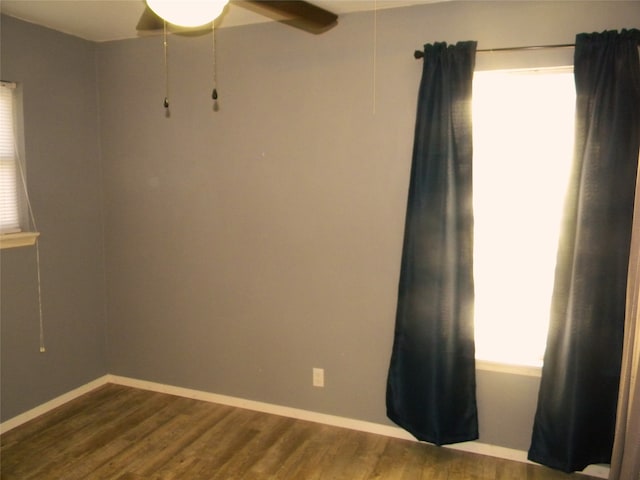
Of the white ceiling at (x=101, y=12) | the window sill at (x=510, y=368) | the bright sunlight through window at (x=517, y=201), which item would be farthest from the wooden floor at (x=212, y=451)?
the white ceiling at (x=101, y=12)

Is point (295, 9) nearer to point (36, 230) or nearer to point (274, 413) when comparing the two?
point (36, 230)

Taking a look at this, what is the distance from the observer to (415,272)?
2.64 m

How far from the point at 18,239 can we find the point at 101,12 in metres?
1.44

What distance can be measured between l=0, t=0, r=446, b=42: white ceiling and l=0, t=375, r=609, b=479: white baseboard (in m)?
2.42

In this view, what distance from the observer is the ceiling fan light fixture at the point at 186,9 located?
1.41m

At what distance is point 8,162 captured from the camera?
2.94 meters

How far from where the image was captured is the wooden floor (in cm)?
254

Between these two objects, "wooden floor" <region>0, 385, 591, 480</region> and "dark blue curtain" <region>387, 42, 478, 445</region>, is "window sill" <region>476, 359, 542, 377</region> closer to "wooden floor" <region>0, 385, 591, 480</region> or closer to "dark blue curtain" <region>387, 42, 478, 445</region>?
"dark blue curtain" <region>387, 42, 478, 445</region>

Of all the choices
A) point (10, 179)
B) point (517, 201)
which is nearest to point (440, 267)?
point (517, 201)

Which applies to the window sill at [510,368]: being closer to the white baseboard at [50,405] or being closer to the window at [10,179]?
the white baseboard at [50,405]

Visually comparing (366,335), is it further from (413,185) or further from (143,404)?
(143,404)

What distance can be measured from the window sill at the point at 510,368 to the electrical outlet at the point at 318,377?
0.95 m

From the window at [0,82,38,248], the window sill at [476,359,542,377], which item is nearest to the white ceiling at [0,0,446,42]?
the window at [0,82,38,248]

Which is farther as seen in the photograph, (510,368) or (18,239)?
(18,239)
